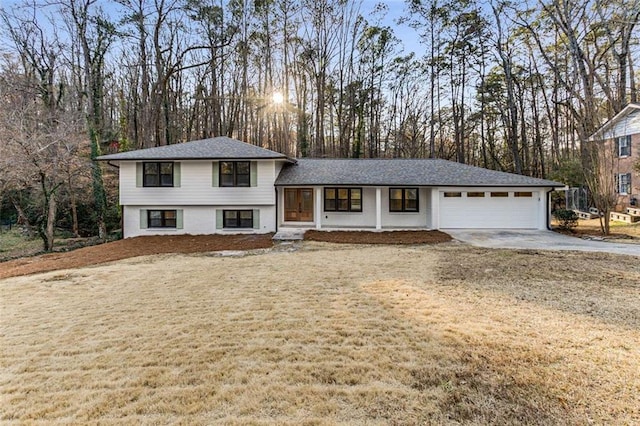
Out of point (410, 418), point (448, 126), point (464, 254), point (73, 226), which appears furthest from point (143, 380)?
point (448, 126)

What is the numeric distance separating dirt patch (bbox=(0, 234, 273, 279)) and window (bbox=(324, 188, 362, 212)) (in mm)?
3546

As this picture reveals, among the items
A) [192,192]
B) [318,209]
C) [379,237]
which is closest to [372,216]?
[379,237]

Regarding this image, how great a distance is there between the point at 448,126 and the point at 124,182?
24910 mm

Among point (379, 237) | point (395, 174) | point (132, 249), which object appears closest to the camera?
point (132, 249)

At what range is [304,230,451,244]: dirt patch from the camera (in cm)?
1272

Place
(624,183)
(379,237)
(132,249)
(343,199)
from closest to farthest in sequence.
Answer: (132,249)
(379,237)
(343,199)
(624,183)

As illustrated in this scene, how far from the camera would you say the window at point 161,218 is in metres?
15.3

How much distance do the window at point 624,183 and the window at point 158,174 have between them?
965 inches

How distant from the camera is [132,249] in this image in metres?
12.3

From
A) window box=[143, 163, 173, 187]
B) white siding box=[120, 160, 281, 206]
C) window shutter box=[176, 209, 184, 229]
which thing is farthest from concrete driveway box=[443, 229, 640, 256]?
window box=[143, 163, 173, 187]

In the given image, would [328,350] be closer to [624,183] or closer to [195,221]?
[195,221]

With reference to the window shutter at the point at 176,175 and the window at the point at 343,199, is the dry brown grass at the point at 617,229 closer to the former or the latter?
the window at the point at 343,199

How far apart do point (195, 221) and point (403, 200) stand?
9957mm

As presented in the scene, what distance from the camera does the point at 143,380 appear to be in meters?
3.21
